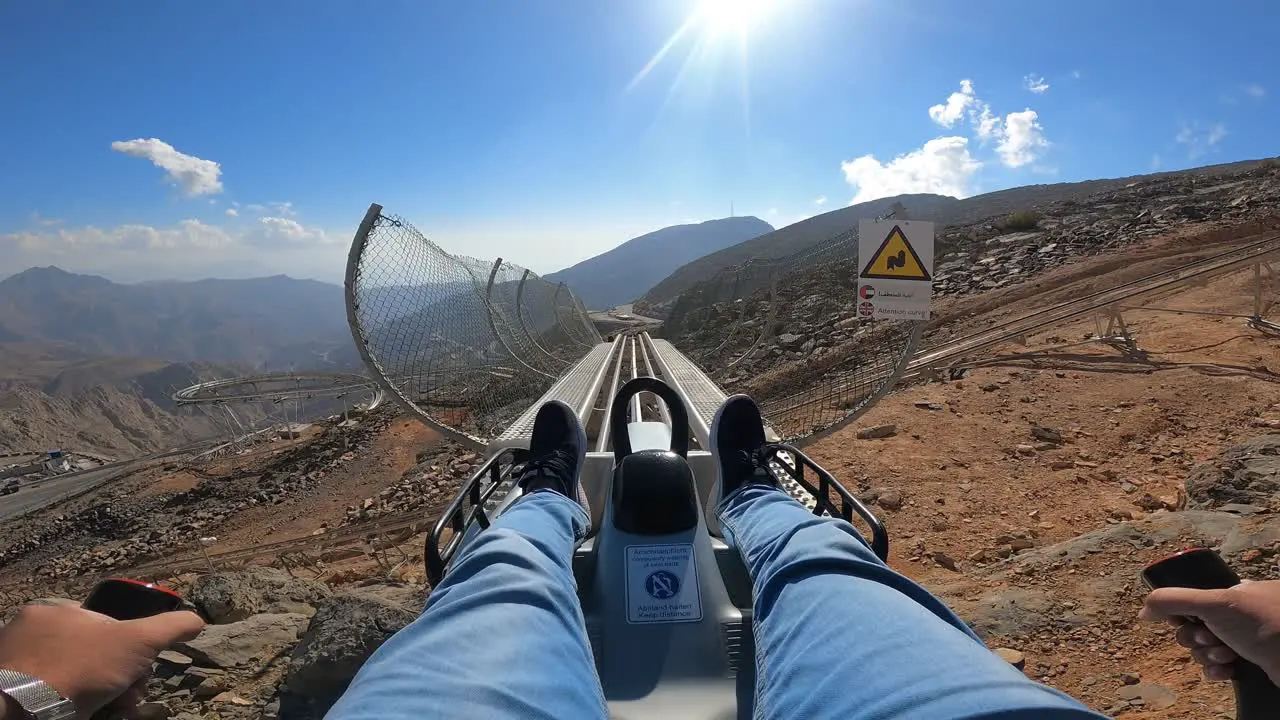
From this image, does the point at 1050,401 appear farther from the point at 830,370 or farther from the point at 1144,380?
the point at 830,370

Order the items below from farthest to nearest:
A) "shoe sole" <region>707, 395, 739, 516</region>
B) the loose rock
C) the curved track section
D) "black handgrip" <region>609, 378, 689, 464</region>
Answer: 1. the curved track section
2. the loose rock
3. "black handgrip" <region>609, 378, 689, 464</region>
4. "shoe sole" <region>707, 395, 739, 516</region>

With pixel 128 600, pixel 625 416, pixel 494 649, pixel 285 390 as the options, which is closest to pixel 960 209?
pixel 285 390

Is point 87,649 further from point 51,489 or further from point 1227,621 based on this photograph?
point 51,489

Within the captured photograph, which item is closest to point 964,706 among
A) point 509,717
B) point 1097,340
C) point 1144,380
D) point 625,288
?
point 509,717

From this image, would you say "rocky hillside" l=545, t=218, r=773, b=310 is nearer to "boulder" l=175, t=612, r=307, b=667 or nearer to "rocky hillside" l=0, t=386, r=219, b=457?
"rocky hillside" l=0, t=386, r=219, b=457

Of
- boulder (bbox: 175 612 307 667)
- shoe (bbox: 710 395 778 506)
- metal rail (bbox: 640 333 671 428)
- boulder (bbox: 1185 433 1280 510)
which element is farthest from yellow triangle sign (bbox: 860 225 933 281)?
boulder (bbox: 175 612 307 667)

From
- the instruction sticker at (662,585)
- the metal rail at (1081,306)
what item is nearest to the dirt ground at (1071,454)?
the metal rail at (1081,306)

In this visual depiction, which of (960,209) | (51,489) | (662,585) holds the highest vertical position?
(960,209)
